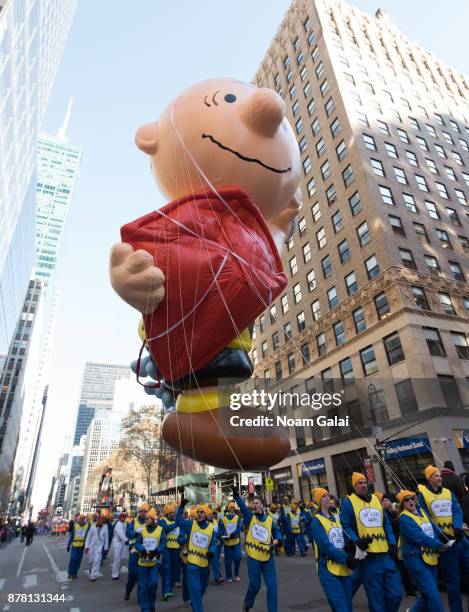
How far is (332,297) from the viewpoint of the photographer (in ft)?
85.9

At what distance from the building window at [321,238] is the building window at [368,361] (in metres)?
9.04

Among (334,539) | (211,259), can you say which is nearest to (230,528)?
(334,539)

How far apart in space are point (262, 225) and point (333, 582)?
4.40 m

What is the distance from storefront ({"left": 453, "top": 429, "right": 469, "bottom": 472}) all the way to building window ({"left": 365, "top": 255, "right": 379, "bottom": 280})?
9.26 meters

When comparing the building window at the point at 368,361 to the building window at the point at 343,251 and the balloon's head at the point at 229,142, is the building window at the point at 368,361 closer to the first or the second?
the building window at the point at 343,251

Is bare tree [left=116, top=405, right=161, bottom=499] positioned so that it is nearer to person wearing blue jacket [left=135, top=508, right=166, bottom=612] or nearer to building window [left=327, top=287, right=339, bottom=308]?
building window [left=327, top=287, right=339, bottom=308]


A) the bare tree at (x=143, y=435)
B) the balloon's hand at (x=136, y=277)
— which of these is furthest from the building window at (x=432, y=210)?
the bare tree at (x=143, y=435)

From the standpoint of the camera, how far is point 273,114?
461 cm

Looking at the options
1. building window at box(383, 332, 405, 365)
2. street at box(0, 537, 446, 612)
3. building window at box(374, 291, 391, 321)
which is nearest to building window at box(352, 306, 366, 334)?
building window at box(374, 291, 391, 321)

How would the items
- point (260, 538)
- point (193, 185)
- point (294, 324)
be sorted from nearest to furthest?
point (193, 185), point (260, 538), point (294, 324)

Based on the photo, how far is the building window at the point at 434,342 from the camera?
20031 mm

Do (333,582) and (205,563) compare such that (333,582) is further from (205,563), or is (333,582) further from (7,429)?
(7,429)

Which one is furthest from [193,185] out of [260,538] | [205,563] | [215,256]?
[205,563]

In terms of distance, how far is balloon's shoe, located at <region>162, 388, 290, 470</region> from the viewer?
386 centimetres
